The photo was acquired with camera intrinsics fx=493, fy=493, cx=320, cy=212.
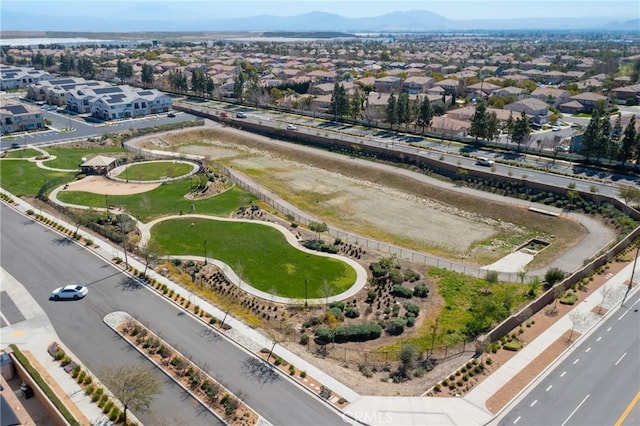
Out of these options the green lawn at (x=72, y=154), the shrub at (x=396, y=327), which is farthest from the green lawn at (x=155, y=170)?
the shrub at (x=396, y=327)

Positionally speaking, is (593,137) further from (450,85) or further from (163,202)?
(450,85)

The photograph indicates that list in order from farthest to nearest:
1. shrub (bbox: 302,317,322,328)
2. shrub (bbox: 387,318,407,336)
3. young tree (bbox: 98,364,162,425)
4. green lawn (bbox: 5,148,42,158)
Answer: green lawn (bbox: 5,148,42,158)
shrub (bbox: 302,317,322,328)
shrub (bbox: 387,318,407,336)
young tree (bbox: 98,364,162,425)

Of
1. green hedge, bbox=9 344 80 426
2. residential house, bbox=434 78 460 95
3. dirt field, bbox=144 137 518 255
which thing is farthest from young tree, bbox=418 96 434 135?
green hedge, bbox=9 344 80 426

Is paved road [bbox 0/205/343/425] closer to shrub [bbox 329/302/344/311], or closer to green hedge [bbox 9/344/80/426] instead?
green hedge [bbox 9/344/80/426]

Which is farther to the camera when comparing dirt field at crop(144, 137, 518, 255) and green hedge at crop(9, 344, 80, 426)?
dirt field at crop(144, 137, 518, 255)

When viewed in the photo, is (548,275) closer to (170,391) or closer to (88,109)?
(170,391)

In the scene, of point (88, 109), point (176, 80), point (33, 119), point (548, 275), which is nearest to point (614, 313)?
point (548, 275)

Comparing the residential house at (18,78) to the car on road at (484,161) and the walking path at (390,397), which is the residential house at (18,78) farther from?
the car on road at (484,161)
